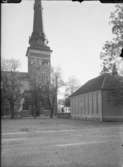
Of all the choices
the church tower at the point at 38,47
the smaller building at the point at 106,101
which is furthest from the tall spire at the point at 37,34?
the smaller building at the point at 106,101

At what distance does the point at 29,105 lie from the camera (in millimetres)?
62844

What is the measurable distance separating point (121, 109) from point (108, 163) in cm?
3063

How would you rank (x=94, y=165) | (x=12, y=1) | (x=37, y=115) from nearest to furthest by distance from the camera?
(x=12, y=1) → (x=94, y=165) → (x=37, y=115)

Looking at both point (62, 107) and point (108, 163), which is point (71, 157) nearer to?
point (108, 163)

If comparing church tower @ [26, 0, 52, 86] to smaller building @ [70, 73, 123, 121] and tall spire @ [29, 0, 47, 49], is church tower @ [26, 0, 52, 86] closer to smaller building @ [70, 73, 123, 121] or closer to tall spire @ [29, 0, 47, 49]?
tall spire @ [29, 0, 47, 49]

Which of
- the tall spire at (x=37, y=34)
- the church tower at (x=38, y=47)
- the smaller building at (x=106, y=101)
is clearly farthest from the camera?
the tall spire at (x=37, y=34)

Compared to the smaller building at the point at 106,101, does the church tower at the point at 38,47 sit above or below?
above

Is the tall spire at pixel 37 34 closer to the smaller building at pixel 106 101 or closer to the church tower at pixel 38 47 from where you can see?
the church tower at pixel 38 47

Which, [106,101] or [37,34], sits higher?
[37,34]

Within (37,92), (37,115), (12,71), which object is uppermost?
(12,71)

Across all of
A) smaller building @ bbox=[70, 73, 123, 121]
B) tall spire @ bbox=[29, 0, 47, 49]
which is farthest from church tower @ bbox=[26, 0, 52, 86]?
smaller building @ bbox=[70, 73, 123, 121]

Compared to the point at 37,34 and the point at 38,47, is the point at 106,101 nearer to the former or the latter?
the point at 38,47

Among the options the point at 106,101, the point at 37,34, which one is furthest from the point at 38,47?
the point at 106,101

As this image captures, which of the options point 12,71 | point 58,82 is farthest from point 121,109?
point 12,71
